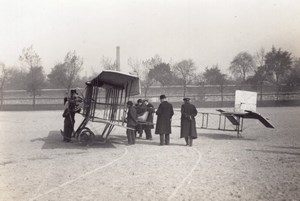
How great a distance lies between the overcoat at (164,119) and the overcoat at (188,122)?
0.51m

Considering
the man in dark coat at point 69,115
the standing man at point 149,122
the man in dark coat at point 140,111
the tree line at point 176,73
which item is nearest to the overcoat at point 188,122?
the standing man at point 149,122

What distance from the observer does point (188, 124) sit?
12.1 metres

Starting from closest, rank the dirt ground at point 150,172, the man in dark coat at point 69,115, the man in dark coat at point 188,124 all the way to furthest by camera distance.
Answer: the dirt ground at point 150,172, the man in dark coat at point 188,124, the man in dark coat at point 69,115

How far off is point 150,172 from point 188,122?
16.0ft

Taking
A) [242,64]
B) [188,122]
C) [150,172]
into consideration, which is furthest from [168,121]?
[242,64]

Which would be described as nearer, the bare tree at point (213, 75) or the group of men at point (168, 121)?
the group of men at point (168, 121)

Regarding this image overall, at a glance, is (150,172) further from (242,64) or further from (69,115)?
(242,64)

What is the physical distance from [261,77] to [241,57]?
63.8ft

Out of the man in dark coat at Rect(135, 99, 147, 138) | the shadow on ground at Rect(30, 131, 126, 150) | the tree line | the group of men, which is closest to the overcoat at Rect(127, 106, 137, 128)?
the group of men

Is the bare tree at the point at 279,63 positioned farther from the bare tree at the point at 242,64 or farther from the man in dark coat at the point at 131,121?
the man in dark coat at the point at 131,121

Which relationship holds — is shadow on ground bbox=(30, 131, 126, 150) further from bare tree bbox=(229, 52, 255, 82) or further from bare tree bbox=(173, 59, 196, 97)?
bare tree bbox=(229, 52, 255, 82)

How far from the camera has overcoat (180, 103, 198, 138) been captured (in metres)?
12.0

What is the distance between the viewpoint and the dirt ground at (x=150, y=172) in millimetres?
5859

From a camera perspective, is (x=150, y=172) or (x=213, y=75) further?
(x=213, y=75)
